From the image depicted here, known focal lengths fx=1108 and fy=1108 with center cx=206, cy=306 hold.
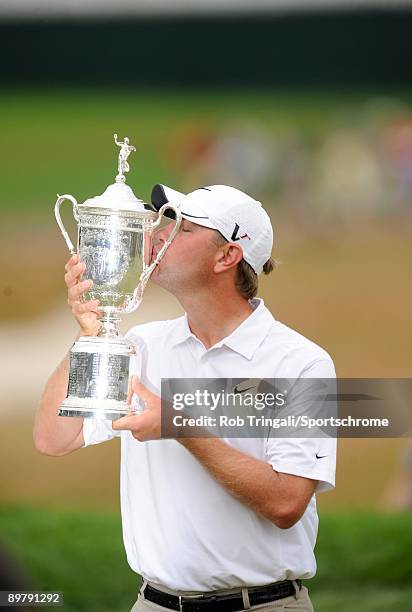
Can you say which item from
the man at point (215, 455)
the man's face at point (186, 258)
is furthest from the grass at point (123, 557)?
the man's face at point (186, 258)

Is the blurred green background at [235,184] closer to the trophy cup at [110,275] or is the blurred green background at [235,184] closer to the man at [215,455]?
the man at [215,455]

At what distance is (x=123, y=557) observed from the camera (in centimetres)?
439

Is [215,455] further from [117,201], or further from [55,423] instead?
[117,201]

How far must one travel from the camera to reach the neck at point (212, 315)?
2436 mm

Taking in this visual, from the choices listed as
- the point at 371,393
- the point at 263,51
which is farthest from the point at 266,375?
the point at 263,51

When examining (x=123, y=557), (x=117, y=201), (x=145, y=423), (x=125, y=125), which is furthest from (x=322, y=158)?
(x=145, y=423)

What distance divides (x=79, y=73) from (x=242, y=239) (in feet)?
6.80

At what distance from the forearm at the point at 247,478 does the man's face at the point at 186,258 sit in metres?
0.42

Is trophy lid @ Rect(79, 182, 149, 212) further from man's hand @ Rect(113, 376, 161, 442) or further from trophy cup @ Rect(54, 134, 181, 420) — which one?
man's hand @ Rect(113, 376, 161, 442)

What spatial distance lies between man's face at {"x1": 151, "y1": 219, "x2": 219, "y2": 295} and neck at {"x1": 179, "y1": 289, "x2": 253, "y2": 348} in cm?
3

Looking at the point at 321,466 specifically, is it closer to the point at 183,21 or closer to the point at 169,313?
the point at 169,313

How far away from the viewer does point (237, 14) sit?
13.8 ft

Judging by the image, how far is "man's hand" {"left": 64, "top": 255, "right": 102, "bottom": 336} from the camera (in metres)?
2.17

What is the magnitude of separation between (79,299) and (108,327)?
0.33ft
